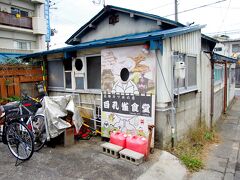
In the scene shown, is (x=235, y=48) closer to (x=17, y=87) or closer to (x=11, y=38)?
(x=11, y=38)

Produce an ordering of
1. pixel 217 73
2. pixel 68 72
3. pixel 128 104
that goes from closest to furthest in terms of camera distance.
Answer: pixel 128 104
pixel 68 72
pixel 217 73

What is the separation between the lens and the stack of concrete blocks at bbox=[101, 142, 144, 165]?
4224 millimetres

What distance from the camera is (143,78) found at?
496 cm

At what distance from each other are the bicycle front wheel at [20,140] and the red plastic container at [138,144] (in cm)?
220

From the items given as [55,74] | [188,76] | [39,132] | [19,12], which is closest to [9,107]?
[39,132]

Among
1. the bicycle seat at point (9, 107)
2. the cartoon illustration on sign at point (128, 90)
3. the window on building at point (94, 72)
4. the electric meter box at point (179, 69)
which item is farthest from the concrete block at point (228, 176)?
the bicycle seat at point (9, 107)

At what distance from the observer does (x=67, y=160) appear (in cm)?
441

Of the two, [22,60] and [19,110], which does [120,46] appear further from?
[22,60]

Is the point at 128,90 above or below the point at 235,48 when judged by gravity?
below

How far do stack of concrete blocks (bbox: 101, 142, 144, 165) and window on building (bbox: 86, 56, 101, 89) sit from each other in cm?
227

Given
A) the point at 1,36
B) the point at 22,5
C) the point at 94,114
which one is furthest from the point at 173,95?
the point at 22,5

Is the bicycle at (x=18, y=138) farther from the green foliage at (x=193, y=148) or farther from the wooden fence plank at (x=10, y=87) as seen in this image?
the green foliage at (x=193, y=148)

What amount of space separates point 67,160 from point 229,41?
111 ft

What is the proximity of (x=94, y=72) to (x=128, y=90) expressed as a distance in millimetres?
1725
